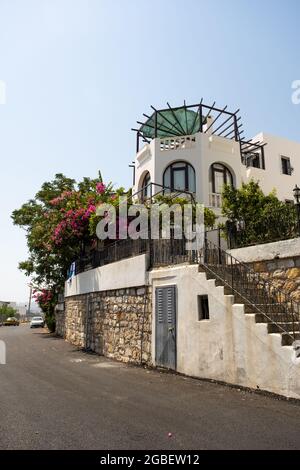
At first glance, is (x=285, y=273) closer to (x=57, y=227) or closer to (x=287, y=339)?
(x=287, y=339)

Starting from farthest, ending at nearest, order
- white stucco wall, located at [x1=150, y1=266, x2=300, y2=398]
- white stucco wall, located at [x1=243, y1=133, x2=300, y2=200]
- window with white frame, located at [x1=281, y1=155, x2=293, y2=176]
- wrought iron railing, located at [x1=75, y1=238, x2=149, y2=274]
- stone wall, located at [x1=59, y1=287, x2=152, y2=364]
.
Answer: window with white frame, located at [x1=281, y1=155, x2=293, y2=176] < white stucco wall, located at [x1=243, y1=133, x2=300, y2=200] < wrought iron railing, located at [x1=75, y1=238, x2=149, y2=274] < stone wall, located at [x1=59, y1=287, x2=152, y2=364] < white stucco wall, located at [x1=150, y1=266, x2=300, y2=398]

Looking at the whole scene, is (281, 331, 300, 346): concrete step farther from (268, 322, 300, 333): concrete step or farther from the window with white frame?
the window with white frame

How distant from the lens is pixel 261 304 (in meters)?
8.45

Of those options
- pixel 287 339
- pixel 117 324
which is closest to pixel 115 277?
pixel 117 324

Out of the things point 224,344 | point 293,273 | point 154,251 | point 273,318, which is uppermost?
point 154,251

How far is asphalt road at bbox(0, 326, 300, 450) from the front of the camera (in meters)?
4.77

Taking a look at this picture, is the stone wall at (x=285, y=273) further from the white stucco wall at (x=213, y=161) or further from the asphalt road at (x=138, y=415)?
the white stucco wall at (x=213, y=161)

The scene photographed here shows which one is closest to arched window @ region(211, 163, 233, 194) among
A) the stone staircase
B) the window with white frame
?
the window with white frame

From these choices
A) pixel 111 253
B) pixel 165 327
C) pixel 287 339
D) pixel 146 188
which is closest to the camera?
pixel 287 339

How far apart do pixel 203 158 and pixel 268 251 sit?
10896mm

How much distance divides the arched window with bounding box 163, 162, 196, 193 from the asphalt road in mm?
11614

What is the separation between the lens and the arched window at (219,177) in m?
19.3

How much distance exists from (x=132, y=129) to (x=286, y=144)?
10.1 metres

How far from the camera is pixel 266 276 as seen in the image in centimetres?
914
